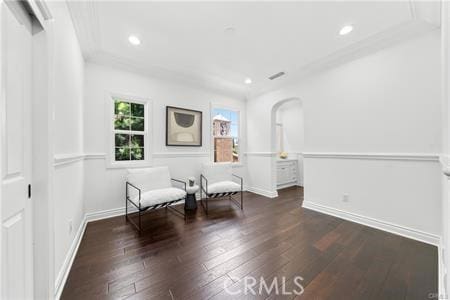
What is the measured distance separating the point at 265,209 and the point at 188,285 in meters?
2.05

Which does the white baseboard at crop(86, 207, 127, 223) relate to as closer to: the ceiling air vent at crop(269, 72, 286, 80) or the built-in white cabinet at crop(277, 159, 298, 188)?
the ceiling air vent at crop(269, 72, 286, 80)

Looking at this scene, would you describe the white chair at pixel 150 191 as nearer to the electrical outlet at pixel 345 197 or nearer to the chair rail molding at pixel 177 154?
the chair rail molding at pixel 177 154

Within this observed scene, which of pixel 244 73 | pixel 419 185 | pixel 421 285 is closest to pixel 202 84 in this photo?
pixel 244 73

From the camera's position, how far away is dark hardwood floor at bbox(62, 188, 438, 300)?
4.44ft

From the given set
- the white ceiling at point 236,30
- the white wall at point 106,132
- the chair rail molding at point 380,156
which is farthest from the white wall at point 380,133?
the white wall at point 106,132

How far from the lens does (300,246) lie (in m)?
1.96

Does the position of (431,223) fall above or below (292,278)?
above

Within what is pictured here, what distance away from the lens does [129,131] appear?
306 centimetres

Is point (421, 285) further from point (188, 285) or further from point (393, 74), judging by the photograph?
point (393, 74)

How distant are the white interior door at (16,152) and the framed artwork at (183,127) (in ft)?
7.52

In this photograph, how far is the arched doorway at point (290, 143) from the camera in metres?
4.95

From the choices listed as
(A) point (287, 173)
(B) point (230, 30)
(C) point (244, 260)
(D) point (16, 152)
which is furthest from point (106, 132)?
(A) point (287, 173)

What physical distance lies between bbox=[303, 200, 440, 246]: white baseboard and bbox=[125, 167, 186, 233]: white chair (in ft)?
7.89

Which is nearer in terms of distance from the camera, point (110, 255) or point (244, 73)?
point (110, 255)
